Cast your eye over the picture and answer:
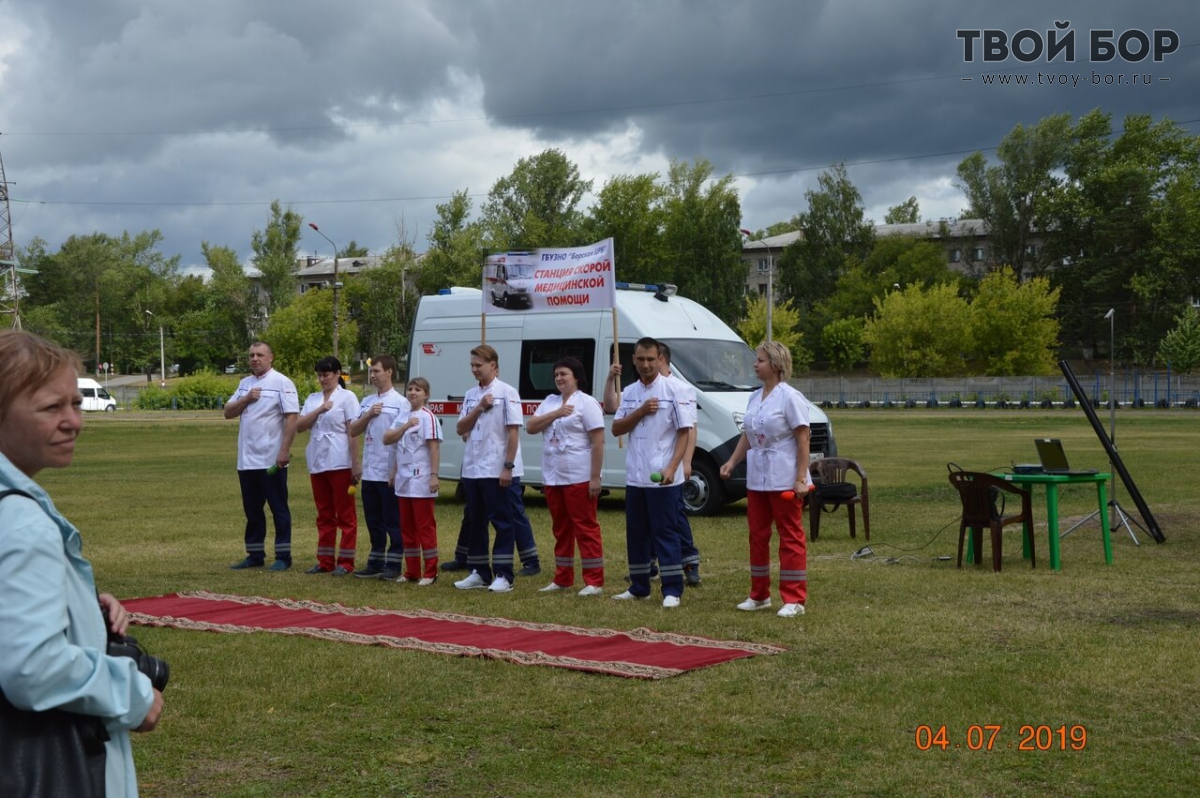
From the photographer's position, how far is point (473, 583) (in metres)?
10.8

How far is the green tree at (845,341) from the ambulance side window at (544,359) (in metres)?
74.0

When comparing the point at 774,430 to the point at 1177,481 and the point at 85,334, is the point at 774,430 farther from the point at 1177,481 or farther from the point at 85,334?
the point at 85,334

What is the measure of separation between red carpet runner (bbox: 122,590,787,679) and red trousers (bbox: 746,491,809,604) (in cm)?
126

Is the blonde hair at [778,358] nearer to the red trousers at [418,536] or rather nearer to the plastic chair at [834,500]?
the red trousers at [418,536]

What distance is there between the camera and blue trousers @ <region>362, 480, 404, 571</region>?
1138 centimetres

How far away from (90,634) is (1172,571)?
1041cm

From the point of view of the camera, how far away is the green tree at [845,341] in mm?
89875

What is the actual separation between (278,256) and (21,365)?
103529mm

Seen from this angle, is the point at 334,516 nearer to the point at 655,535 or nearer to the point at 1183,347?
the point at 655,535

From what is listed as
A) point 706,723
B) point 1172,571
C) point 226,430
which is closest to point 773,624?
point 706,723

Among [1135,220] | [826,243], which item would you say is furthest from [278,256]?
[1135,220]

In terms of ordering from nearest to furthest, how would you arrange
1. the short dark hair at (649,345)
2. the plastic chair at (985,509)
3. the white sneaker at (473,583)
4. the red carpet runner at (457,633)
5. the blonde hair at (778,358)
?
the red carpet runner at (457,633)
the blonde hair at (778,358)
the short dark hair at (649,345)
the white sneaker at (473,583)
the plastic chair at (985,509)

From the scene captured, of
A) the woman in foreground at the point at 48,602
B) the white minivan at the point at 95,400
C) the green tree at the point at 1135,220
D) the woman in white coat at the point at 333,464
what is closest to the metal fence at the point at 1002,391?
the green tree at the point at 1135,220
